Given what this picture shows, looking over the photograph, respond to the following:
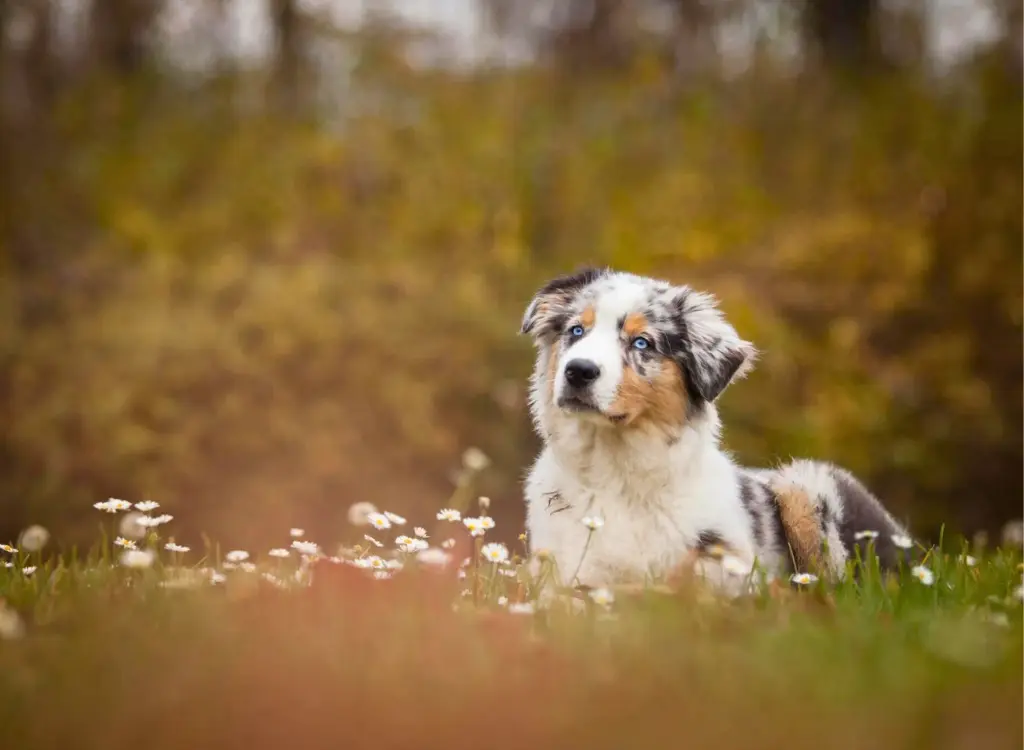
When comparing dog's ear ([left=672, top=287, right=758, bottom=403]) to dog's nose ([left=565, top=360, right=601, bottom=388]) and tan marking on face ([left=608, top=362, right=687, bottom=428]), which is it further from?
dog's nose ([left=565, top=360, right=601, bottom=388])

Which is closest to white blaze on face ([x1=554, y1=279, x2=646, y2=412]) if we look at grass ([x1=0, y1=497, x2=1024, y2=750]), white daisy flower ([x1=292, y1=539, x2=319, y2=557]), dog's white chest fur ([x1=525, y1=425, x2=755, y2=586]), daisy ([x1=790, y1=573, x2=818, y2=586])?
dog's white chest fur ([x1=525, y1=425, x2=755, y2=586])

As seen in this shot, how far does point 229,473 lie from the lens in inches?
365

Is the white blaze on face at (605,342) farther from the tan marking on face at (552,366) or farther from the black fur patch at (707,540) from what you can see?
the black fur patch at (707,540)

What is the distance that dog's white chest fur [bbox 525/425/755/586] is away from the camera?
441 centimetres

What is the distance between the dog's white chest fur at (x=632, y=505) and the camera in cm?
441

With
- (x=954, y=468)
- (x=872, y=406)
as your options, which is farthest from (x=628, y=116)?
(x=954, y=468)

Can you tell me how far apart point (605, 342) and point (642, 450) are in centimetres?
52

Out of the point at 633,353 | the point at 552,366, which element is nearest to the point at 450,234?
the point at 552,366

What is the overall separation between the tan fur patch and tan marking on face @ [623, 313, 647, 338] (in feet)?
3.99

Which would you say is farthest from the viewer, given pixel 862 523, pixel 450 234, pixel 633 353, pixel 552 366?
pixel 450 234

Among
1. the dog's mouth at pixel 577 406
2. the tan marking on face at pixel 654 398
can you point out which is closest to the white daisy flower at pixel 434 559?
the dog's mouth at pixel 577 406

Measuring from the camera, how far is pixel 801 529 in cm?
491

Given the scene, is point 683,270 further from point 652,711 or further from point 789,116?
point 652,711

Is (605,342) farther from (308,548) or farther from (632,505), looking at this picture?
(308,548)
